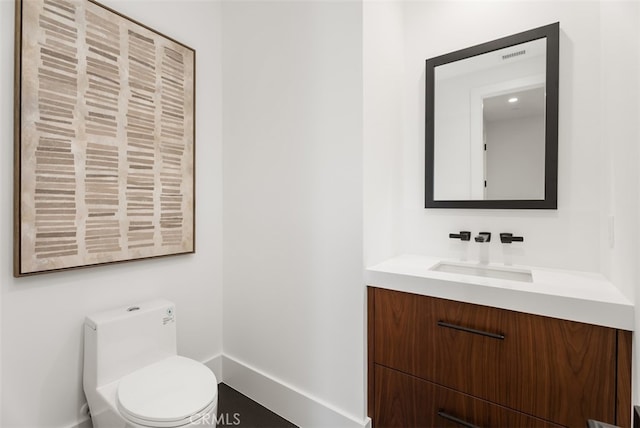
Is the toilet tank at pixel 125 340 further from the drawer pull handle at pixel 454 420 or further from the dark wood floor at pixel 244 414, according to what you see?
the drawer pull handle at pixel 454 420

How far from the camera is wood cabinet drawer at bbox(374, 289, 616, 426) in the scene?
1.00m

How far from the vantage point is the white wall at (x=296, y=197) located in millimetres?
1471

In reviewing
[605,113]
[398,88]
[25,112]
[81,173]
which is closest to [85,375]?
[81,173]

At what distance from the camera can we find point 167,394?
122 cm

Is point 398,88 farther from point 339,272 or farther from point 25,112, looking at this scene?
point 25,112

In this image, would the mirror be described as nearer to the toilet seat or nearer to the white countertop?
the white countertop

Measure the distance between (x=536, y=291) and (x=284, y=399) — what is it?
1413 millimetres

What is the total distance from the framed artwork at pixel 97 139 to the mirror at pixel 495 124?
1515 millimetres

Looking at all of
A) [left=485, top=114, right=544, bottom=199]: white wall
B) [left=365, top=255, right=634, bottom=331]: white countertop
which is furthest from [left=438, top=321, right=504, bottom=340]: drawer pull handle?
[left=485, top=114, right=544, bottom=199]: white wall

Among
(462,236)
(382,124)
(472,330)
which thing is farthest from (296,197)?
(472,330)

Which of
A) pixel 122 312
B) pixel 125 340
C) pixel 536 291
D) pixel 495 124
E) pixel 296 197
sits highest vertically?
pixel 495 124

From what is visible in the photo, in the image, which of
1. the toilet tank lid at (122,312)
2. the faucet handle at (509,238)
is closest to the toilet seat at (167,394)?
the toilet tank lid at (122,312)

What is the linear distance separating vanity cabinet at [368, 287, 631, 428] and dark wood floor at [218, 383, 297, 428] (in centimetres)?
60

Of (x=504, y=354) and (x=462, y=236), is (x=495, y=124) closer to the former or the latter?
(x=462, y=236)
